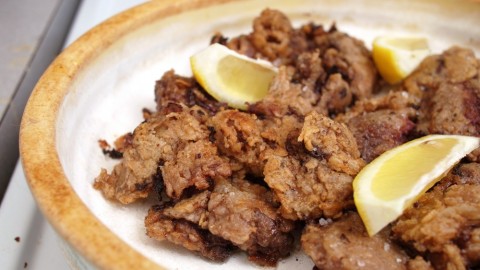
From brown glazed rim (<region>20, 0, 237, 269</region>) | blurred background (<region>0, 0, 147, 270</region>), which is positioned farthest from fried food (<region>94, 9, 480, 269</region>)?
blurred background (<region>0, 0, 147, 270</region>)

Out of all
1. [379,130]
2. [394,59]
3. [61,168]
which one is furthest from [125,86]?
[394,59]

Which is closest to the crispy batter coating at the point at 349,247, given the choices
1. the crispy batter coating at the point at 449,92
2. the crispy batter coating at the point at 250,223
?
the crispy batter coating at the point at 250,223

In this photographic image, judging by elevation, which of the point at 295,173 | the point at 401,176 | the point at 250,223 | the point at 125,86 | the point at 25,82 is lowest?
the point at 25,82

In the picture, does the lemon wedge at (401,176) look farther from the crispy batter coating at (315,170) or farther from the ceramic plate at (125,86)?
the ceramic plate at (125,86)

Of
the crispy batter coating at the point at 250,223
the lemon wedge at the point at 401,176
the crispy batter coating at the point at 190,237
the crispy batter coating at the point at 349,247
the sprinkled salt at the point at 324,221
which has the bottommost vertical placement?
the crispy batter coating at the point at 190,237

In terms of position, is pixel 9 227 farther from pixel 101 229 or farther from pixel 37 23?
pixel 37 23

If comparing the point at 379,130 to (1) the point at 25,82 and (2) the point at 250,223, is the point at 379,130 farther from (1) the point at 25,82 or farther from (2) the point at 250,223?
(1) the point at 25,82

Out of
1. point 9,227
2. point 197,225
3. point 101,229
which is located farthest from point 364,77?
point 9,227
